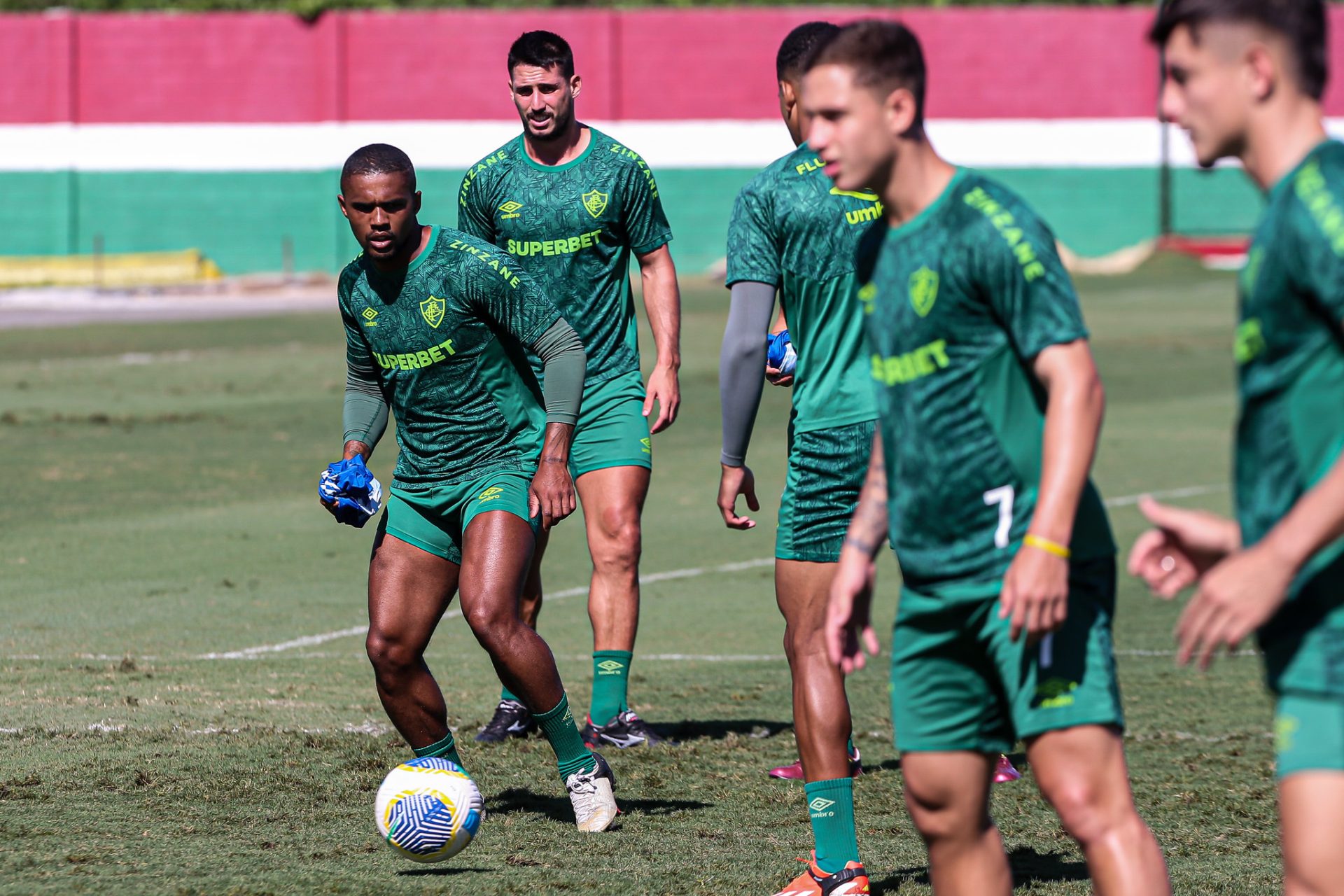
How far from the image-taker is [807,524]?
20.4ft

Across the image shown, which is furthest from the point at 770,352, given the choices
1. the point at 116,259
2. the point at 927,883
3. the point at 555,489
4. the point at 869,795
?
the point at 116,259

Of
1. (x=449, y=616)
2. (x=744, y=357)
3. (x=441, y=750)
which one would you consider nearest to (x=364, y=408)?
(x=441, y=750)

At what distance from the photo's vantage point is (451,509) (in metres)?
6.69

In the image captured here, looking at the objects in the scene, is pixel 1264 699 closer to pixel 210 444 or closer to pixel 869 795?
pixel 869 795

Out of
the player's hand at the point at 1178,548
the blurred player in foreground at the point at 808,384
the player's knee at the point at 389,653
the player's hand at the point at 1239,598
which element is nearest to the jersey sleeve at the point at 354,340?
the player's knee at the point at 389,653

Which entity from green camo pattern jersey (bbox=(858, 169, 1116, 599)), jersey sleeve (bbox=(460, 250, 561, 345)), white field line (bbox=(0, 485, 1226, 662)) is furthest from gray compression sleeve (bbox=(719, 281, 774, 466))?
white field line (bbox=(0, 485, 1226, 662))

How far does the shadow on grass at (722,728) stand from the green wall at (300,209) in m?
38.7

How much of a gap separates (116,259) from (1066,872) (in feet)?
138

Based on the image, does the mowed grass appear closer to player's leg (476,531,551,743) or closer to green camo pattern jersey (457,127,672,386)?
player's leg (476,531,551,743)

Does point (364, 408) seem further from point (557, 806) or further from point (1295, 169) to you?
point (1295, 169)

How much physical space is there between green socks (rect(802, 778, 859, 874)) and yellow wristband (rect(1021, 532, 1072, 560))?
1.98 meters

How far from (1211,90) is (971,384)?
2.85 feet

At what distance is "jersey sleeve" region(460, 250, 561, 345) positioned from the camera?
21.9 feet

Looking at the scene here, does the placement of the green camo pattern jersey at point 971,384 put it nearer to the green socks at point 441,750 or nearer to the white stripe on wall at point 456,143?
the green socks at point 441,750
